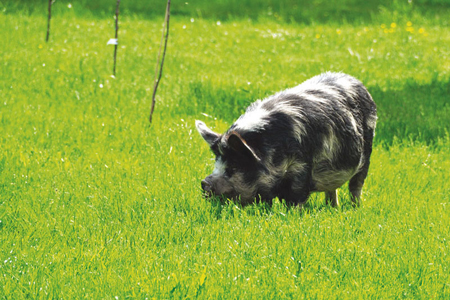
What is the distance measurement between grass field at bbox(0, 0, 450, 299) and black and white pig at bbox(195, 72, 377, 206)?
0.22 meters

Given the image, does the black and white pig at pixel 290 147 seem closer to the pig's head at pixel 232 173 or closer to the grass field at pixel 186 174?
the pig's head at pixel 232 173

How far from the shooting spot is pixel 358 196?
634 centimetres

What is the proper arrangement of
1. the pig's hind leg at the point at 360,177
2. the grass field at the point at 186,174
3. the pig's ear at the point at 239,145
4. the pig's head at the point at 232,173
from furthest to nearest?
the pig's hind leg at the point at 360,177 → the pig's head at the point at 232,173 → the pig's ear at the point at 239,145 → the grass field at the point at 186,174

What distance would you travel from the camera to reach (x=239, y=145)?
17.2ft

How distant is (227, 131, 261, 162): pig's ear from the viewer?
17.0 ft

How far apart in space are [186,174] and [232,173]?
1.18 metres

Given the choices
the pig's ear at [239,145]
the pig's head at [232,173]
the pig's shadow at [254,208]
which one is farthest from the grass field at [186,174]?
the pig's ear at [239,145]

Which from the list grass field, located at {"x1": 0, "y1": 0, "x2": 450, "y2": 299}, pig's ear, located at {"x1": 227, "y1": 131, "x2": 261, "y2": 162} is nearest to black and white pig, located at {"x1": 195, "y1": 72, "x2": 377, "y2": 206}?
pig's ear, located at {"x1": 227, "y1": 131, "x2": 261, "y2": 162}

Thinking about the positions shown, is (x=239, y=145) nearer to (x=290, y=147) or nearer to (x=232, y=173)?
(x=232, y=173)

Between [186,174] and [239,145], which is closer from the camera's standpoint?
[239,145]

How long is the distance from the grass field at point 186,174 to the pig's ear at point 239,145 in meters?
0.50

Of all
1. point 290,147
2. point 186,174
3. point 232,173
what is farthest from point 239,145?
point 186,174

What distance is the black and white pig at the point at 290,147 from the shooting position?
538 centimetres

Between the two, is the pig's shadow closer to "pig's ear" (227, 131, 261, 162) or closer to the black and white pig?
the black and white pig
